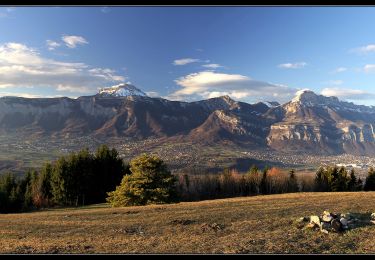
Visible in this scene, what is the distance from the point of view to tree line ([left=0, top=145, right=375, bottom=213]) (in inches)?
2285

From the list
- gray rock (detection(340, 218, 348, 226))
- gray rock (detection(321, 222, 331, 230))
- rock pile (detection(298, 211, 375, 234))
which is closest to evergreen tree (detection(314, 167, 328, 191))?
rock pile (detection(298, 211, 375, 234))

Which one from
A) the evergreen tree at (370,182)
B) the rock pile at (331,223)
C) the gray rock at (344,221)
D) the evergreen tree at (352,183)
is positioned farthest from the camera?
the evergreen tree at (352,183)

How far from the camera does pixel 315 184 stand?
106 meters

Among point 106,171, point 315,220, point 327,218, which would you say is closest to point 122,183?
point 106,171

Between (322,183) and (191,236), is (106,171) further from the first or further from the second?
(191,236)

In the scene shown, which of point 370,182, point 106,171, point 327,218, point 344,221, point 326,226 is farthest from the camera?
point 370,182

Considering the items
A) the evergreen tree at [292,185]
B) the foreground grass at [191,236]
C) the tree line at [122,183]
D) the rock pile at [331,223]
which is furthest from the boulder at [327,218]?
the evergreen tree at [292,185]

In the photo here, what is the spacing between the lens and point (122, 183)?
58.9 meters

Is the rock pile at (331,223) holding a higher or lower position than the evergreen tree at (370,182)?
higher

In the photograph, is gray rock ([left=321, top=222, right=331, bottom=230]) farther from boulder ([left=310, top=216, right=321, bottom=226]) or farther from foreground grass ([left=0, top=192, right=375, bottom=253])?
foreground grass ([left=0, top=192, right=375, bottom=253])

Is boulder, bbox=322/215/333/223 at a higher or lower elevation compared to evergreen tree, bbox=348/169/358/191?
higher

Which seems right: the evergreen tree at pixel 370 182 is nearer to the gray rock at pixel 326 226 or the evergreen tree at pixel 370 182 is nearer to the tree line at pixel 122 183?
the tree line at pixel 122 183

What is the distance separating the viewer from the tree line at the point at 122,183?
190 feet

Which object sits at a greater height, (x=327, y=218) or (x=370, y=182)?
(x=327, y=218)
